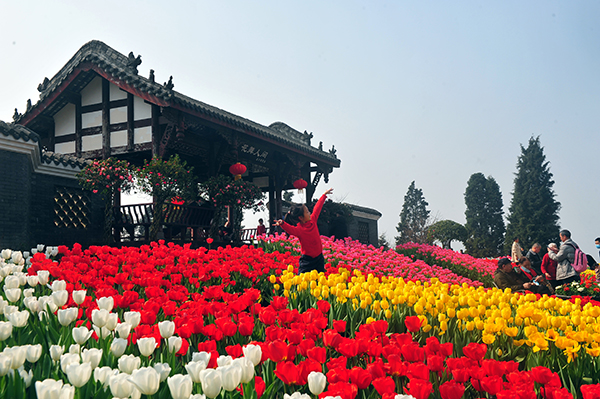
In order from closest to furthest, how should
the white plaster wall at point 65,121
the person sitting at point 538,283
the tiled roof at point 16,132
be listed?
the person sitting at point 538,283 < the tiled roof at point 16,132 < the white plaster wall at point 65,121

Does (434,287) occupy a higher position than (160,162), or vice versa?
(160,162)

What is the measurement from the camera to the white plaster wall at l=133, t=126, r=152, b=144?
467 inches

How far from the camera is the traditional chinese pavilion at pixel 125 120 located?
11461 mm

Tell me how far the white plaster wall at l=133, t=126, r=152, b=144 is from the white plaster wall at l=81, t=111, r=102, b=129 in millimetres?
1584

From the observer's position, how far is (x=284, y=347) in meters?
1.98

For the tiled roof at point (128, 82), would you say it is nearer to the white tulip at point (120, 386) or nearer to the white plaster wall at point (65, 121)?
the white plaster wall at point (65, 121)

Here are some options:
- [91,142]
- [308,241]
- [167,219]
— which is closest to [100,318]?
[308,241]

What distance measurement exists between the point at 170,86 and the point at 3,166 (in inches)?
161

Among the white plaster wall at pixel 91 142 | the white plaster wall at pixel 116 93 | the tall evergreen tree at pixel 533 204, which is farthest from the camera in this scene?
the tall evergreen tree at pixel 533 204

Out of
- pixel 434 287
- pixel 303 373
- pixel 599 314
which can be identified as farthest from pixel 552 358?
pixel 303 373

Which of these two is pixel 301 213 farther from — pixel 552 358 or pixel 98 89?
pixel 98 89

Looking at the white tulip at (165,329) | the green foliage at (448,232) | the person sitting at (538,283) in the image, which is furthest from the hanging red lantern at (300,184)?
the green foliage at (448,232)

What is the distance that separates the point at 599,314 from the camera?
11.0ft

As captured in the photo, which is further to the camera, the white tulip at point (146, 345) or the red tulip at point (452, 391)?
the white tulip at point (146, 345)
